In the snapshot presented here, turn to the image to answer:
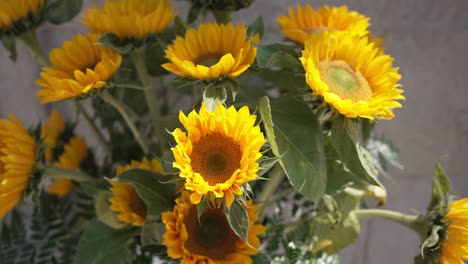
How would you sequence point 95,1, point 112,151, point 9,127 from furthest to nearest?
point 95,1 → point 112,151 → point 9,127

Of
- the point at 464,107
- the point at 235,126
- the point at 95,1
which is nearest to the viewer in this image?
the point at 235,126

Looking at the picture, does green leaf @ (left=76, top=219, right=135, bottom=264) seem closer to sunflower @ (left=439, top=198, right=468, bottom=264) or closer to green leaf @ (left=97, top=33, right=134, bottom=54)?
green leaf @ (left=97, top=33, right=134, bottom=54)

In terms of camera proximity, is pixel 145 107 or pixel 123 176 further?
pixel 145 107

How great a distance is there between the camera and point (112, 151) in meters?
0.65

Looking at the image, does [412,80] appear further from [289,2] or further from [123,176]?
[123,176]

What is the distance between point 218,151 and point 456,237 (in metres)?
0.24

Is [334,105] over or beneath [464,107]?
over

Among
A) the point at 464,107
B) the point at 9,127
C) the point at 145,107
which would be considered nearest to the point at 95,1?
the point at 145,107

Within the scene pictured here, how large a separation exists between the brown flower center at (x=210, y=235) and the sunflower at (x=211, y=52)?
13 centimetres

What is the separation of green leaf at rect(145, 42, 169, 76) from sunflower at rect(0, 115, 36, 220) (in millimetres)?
151

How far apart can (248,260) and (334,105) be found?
0.52ft

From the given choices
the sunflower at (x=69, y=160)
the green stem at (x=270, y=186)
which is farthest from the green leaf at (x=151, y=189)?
the sunflower at (x=69, y=160)

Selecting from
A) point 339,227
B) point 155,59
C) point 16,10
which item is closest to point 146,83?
point 155,59

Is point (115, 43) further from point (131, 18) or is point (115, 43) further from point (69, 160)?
point (69, 160)
